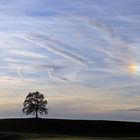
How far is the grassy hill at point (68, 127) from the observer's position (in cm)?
8912

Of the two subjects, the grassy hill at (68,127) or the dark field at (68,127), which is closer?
the dark field at (68,127)

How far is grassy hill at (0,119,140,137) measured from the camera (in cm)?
8912

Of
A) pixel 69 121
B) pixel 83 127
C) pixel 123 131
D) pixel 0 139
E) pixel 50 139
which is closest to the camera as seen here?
pixel 50 139

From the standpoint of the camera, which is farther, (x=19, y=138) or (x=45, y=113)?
(x=45, y=113)

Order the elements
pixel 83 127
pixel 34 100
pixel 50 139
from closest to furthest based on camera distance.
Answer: pixel 50 139
pixel 83 127
pixel 34 100

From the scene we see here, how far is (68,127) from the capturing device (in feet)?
316

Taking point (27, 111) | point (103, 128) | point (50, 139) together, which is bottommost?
point (50, 139)

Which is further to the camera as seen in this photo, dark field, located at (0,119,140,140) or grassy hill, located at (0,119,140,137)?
grassy hill, located at (0,119,140,137)

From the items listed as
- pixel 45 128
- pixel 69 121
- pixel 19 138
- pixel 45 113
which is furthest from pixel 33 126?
pixel 19 138

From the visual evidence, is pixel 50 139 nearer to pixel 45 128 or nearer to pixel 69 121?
pixel 45 128

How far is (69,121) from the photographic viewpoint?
10256cm

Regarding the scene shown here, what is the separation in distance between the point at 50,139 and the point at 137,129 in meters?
35.7

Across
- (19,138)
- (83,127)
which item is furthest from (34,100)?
(19,138)

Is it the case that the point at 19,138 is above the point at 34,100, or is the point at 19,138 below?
below
